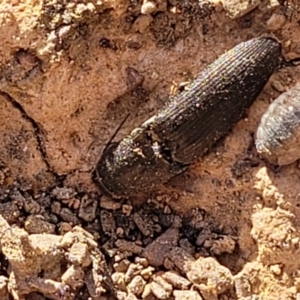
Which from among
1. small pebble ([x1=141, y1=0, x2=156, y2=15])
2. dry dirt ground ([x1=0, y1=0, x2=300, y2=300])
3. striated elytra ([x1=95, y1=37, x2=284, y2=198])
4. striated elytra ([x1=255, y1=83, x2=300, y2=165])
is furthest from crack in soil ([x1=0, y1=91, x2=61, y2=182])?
striated elytra ([x1=255, y1=83, x2=300, y2=165])

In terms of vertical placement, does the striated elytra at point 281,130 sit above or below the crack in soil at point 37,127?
below

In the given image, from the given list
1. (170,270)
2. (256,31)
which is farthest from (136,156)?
(256,31)

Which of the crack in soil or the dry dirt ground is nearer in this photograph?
the dry dirt ground

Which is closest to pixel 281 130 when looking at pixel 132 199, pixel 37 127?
pixel 132 199

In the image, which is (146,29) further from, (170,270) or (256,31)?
(170,270)

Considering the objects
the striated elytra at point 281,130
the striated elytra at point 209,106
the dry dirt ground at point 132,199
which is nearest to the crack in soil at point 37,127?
the dry dirt ground at point 132,199

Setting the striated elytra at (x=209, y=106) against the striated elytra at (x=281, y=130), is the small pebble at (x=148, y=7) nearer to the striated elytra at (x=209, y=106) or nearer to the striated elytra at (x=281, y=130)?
the striated elytra at (x=209, y=106)

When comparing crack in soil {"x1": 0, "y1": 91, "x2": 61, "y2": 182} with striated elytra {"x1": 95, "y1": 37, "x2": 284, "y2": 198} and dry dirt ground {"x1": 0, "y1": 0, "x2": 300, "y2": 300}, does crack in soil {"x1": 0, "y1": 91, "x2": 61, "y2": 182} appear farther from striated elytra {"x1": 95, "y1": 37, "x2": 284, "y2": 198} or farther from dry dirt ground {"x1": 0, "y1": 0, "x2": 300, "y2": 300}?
striated elytra {"x1": 95, "y1": 37, "x2": 284, "y2": 198}
